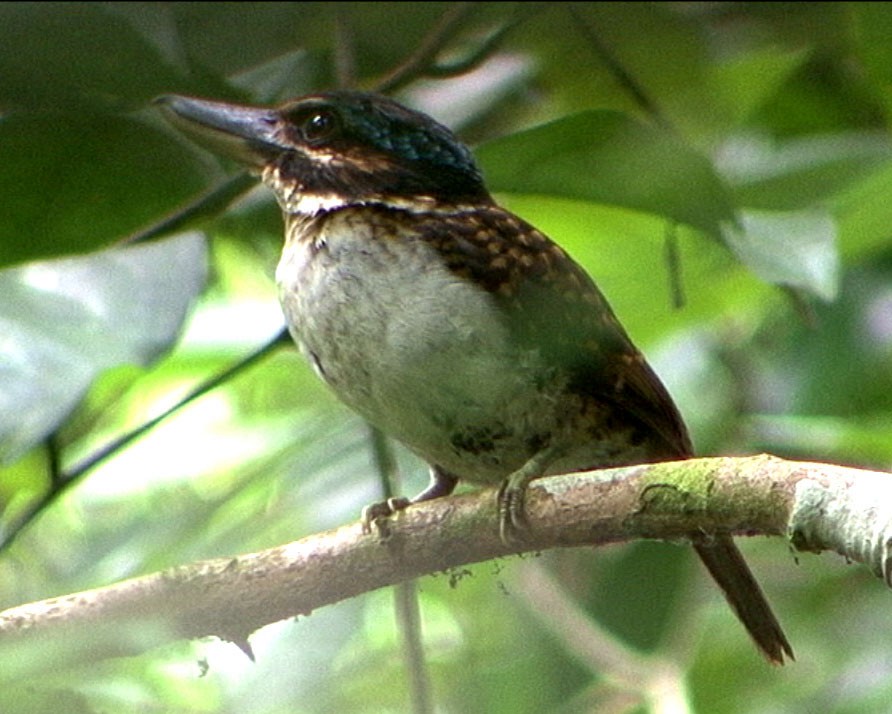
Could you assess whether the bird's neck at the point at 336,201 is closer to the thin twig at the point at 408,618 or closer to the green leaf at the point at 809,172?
the thin twig at the point at 408,618

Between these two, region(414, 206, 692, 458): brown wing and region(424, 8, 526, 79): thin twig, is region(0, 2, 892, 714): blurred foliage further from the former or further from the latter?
region(414, 206, 692, 458): brown wing

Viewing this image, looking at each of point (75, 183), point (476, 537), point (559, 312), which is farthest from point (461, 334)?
point (75, 183)

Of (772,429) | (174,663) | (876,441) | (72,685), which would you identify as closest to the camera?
(72,685)

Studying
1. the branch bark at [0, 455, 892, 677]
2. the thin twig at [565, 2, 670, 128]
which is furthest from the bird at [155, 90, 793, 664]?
the thin twig at [565, 2, 670, 128]

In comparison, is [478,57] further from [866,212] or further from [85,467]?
[85,467]

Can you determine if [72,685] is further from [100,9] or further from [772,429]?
[772,429]

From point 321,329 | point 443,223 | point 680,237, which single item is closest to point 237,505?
point 321,329
